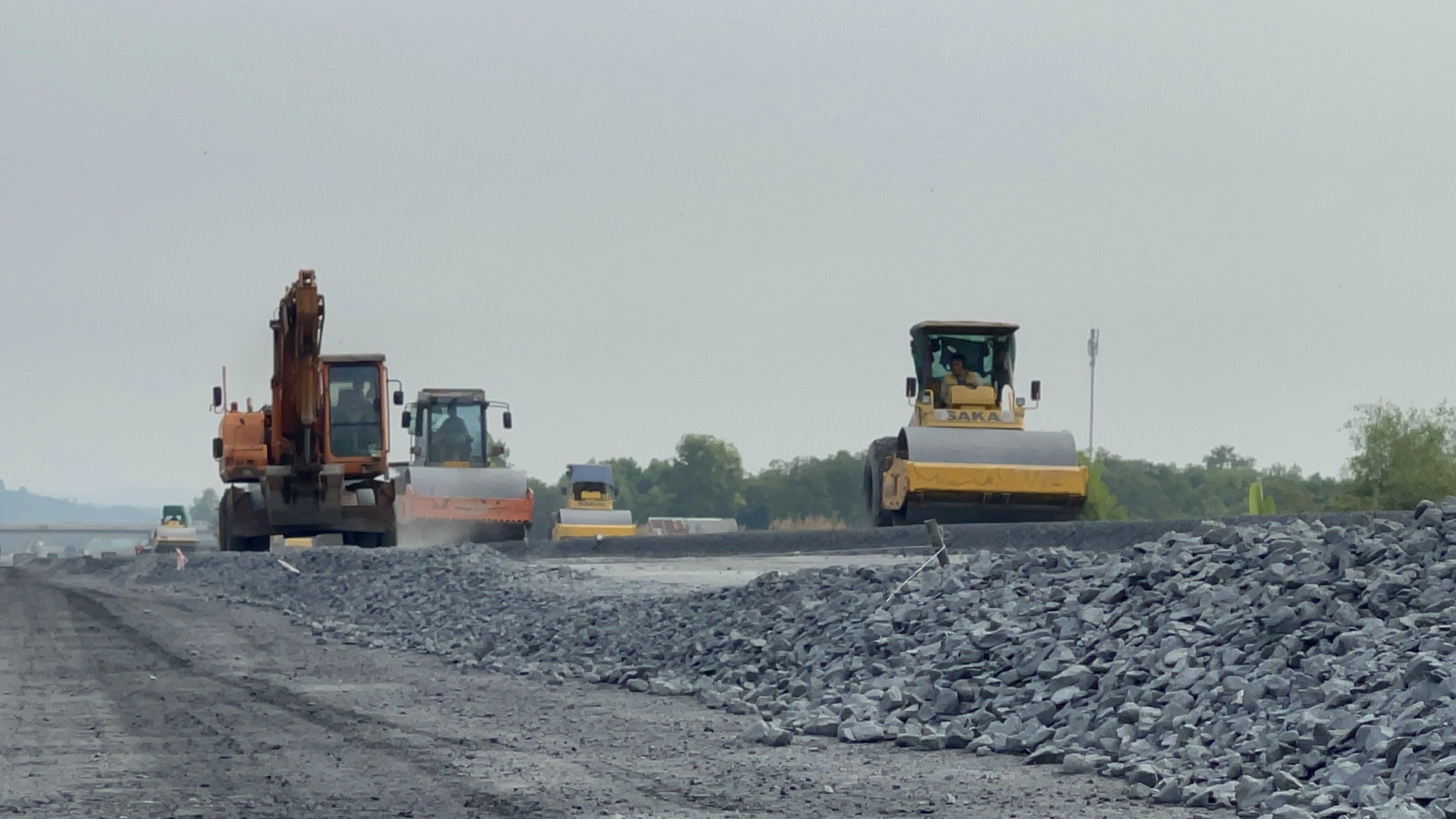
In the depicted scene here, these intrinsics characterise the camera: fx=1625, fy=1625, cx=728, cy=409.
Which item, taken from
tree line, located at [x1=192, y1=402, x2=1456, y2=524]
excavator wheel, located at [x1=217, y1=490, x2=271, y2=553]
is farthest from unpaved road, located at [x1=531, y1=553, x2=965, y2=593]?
tree line, located at [x1=192, y1=402, x2=1456, y2=524]

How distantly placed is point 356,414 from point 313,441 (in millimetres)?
892

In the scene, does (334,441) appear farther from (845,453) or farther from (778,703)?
(845,453)

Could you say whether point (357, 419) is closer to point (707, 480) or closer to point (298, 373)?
point (298, 373)

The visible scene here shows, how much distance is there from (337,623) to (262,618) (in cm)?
171

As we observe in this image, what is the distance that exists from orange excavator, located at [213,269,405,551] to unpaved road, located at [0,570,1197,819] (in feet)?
46.8

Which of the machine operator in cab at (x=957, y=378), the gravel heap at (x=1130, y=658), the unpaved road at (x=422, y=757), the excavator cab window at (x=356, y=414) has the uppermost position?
the machine operator in cab at (x=957, y=378)

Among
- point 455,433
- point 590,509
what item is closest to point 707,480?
point 590,509

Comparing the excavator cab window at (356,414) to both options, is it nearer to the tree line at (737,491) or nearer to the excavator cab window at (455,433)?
the excavator cab window at (455,433)

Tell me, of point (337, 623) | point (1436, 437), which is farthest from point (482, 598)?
point (1436, 437)

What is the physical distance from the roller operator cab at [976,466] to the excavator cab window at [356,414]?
29.7 feet

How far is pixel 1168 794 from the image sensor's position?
26.2 feet

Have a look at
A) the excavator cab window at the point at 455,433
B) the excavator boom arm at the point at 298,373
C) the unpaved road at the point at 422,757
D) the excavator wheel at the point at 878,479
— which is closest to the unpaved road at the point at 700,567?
the excavator wheel at the point at 878,479

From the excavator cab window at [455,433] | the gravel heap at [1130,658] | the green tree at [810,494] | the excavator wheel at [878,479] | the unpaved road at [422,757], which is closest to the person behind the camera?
the unpaved road at [422,757]

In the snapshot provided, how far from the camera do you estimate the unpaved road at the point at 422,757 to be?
767 centimetres
